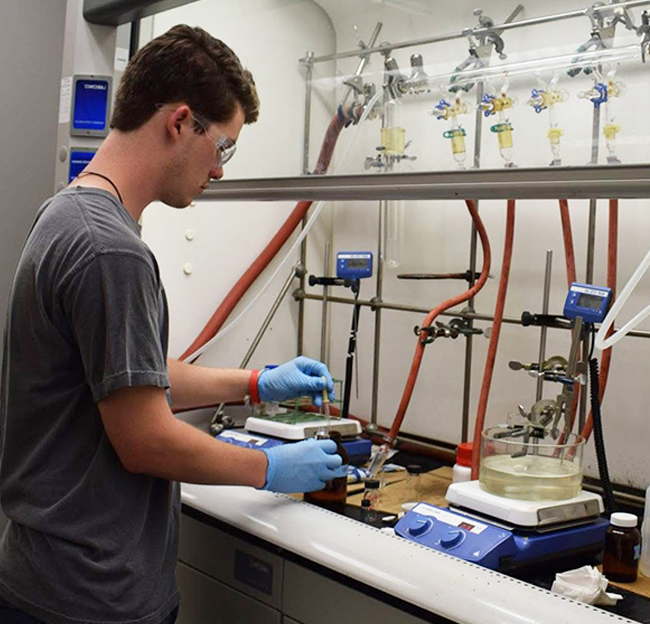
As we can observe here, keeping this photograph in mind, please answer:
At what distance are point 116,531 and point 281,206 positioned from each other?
66.0 inches

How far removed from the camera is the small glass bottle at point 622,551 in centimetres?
140

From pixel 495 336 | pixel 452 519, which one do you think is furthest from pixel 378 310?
pixel 452 519

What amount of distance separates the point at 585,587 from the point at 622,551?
17cm

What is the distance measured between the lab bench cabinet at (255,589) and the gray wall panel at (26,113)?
3.53 feet

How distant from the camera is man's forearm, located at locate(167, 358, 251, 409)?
5.49 ft

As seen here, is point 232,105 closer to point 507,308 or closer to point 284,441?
point 284,441

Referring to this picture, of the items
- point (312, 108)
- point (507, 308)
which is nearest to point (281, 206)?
point (312, 108)

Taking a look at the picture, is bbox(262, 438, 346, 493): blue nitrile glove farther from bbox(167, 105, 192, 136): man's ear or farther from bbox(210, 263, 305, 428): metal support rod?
bbox(210, 263, 305, 428): metal support rod

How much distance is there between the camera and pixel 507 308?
2311mm

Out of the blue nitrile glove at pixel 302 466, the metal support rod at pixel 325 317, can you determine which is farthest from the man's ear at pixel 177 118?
the metal support rod at pixel 325 317

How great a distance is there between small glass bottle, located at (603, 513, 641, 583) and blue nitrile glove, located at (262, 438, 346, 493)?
52cm

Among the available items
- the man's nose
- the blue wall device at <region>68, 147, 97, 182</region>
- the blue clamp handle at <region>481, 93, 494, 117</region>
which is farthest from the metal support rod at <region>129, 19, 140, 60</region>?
the blue clamp handle at <region>481, 93, 494, 117</region>

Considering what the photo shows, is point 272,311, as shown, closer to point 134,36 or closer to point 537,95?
point 134,36

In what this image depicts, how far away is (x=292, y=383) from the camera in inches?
67.5
